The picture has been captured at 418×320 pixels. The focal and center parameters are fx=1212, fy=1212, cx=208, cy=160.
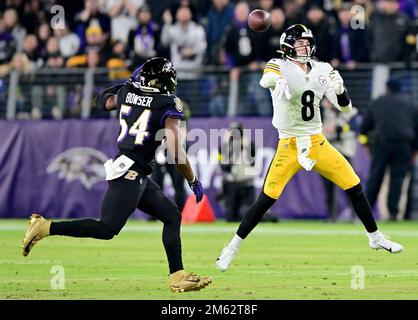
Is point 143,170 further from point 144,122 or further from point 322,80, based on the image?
point 322,80

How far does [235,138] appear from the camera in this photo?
21.6 metres

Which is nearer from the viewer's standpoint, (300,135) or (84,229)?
(84,229)

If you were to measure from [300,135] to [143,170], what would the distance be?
2.53 m

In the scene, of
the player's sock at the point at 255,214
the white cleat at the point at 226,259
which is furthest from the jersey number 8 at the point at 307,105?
the white cleat at the point at 226,259

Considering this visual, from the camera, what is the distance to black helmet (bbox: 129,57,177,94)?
10.9 m

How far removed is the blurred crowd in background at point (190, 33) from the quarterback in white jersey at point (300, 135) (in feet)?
26.8

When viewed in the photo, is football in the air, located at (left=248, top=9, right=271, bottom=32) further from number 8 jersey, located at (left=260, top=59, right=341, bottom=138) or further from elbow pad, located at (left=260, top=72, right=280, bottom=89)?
elbow pad, located at (left=260, top=72, right=280, bottom=89)

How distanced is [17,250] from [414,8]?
9913mm

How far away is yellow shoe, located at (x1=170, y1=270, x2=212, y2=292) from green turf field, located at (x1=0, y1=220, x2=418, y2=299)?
74 mm

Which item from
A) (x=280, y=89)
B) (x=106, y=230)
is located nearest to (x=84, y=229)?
(x=106, y=230)

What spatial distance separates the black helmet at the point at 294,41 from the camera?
12.9m

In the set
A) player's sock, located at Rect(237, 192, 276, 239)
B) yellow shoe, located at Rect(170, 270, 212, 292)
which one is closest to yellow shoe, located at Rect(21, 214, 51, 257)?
yellow shoe, located at Rect(170, 270, 212, 292)

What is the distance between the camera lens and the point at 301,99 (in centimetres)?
1302
